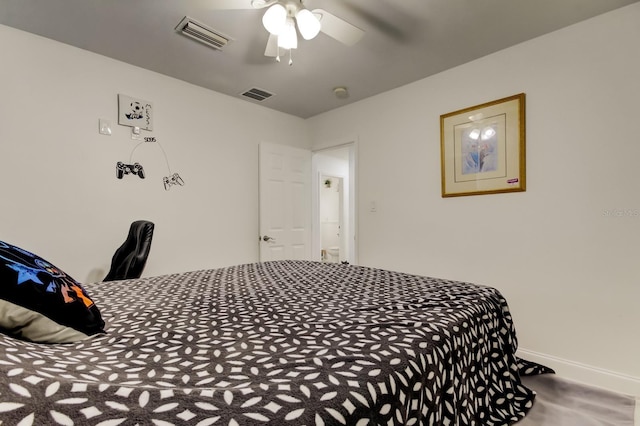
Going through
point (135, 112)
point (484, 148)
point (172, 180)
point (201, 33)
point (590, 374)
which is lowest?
point (590, 374)

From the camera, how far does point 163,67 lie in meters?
2.77

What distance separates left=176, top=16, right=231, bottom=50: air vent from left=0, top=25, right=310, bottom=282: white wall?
854 mm

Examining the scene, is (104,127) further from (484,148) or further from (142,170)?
(484,148)

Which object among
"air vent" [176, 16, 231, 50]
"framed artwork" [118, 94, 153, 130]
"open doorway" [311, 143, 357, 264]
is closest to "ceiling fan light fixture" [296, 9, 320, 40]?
"air vent" [176, 16, 231, 50]

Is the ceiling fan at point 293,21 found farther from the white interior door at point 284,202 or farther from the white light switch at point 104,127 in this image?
the white interior door at point 284,202

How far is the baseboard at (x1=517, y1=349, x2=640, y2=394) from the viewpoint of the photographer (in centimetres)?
194

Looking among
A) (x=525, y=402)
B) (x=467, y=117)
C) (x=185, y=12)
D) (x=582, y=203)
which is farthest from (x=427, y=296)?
(x=185, y=12)

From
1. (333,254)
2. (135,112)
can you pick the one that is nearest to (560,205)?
(135,112)

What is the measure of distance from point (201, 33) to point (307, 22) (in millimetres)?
966

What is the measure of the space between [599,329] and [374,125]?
8.45ft

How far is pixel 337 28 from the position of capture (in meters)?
1.90

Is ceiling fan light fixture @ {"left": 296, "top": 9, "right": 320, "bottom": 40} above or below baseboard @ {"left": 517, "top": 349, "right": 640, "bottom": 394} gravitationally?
above

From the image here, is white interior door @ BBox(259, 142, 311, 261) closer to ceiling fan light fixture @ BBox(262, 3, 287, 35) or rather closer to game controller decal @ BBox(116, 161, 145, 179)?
game controller decal @ BBox(116, 161, 145, 179)

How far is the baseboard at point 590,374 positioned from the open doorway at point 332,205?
257 centimetres
